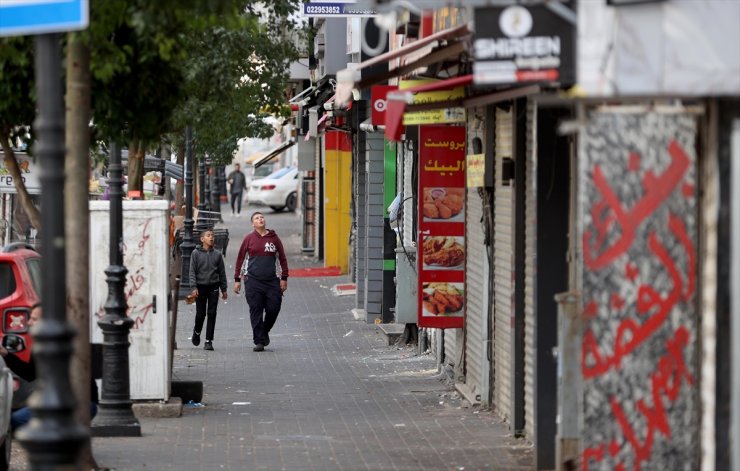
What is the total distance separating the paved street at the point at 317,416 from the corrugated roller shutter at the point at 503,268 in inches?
15.7

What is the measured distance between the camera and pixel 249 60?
2200cm

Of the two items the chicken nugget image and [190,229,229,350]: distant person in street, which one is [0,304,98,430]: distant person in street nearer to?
the chicken nugget image

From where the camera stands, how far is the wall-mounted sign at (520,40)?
27.3 ft

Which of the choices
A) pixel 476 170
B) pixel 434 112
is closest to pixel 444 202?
pixel 434 112

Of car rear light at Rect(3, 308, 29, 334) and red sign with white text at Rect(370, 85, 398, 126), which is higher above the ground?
red sign with white text at Rect(370, 85, 398, 126)

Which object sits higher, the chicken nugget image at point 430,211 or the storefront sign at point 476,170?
the storefront sign at point 476,170

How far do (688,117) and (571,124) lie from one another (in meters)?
0.71

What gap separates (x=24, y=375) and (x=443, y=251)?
5499 millimetres

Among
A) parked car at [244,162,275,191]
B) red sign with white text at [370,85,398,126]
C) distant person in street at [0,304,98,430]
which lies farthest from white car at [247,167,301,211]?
distant person in street at [0,304,98,430]

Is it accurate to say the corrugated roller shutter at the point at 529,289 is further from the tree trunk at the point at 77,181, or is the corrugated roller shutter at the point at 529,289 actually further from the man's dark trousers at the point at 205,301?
the man's dark trousers at the point at 205,301

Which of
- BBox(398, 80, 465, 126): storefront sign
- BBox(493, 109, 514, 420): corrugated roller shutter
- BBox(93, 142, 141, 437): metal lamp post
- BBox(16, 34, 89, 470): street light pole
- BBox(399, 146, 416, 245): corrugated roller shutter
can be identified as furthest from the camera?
BBox(399, 146, 416, 245): corrugated roller shutter

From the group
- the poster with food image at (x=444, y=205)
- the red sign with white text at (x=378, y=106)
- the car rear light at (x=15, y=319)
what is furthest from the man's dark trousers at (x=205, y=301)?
the car rear light at (x=15, y=319)

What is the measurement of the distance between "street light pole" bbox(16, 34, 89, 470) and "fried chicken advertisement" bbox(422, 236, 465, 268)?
9084 mm

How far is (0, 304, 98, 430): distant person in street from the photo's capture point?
10.9 metres
